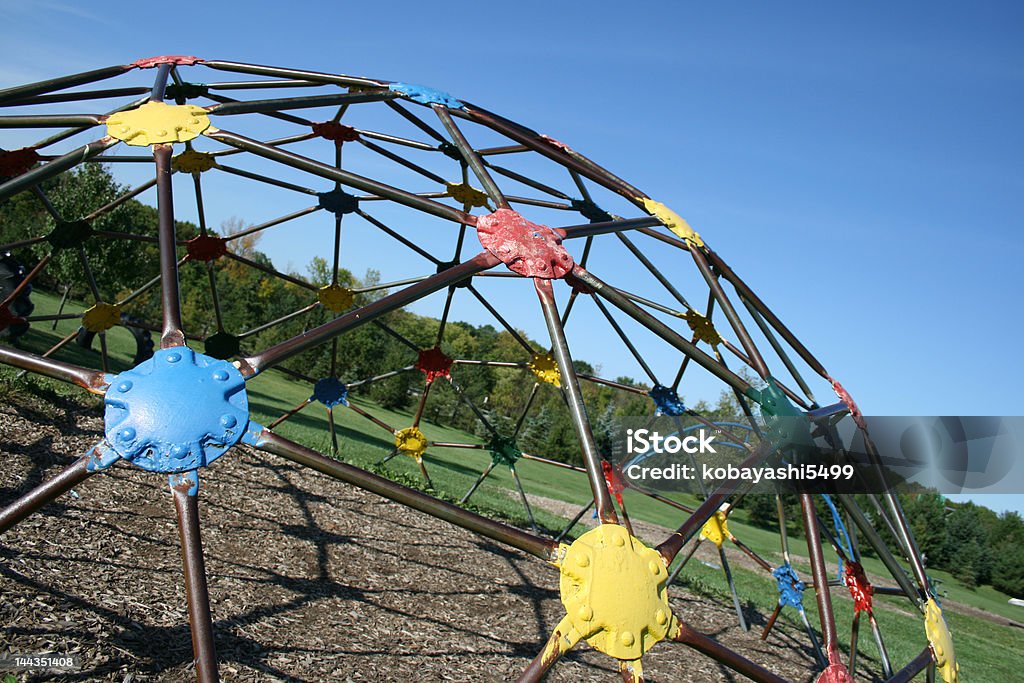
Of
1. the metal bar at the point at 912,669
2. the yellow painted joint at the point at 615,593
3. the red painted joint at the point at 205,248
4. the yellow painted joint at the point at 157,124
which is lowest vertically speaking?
the metal bar at the point at 912,669

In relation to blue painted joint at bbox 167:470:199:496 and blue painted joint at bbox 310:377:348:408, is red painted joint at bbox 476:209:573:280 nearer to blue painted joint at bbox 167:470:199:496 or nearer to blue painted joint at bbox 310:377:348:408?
blue painted joint at bbox 167:470:199:496

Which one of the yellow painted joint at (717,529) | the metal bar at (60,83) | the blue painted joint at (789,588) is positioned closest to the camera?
the metal bar at (60,83)

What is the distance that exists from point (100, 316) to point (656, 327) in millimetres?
8169

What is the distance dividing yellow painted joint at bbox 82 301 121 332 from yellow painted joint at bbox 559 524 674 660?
8433 mm

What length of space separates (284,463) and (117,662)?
16.8 ft

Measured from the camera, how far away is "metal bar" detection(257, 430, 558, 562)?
2.90 meters

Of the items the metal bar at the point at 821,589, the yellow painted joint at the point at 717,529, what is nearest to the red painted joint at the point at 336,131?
the yellow painted joint at the point at 717,529

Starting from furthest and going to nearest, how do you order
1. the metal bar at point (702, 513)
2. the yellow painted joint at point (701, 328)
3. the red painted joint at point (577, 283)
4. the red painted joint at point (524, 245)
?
the yellow painted joint at point (701, 328) < the red painted joint at point (577, 283) < the red painted joint at point (524, 245) < the metal bar at point (702, 513)

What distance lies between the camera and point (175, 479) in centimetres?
285

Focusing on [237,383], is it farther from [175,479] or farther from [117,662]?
[117,662]

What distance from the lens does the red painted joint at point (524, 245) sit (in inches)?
158

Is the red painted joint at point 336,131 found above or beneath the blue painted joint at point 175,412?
above

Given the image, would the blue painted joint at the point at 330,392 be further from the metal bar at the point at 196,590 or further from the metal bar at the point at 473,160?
the metal bar at the point at 196,590

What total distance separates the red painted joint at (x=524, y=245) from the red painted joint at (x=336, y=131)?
516 cm
